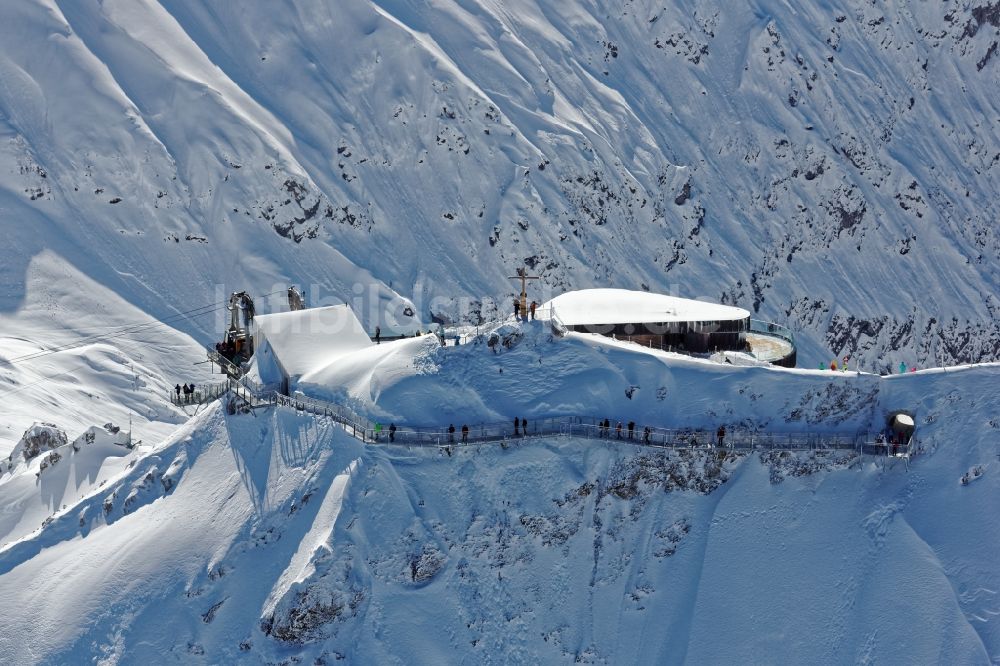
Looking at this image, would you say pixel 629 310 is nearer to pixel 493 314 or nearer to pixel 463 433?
pixel 463 433

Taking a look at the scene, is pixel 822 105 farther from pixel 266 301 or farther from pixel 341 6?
pixel 266 301

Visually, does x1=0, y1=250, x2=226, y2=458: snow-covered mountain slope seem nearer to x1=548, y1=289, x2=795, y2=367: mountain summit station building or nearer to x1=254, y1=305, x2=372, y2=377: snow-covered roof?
x1=254, y1=305, x2=372, y2=377: snow-covered roof

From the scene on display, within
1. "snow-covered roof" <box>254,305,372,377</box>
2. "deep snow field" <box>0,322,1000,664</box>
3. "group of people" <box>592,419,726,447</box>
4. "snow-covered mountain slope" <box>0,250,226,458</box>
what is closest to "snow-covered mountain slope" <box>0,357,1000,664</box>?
"deep snow field" <box>0,322,1000,664</box>

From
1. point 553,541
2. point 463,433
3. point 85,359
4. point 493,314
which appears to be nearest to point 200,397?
point 463,433

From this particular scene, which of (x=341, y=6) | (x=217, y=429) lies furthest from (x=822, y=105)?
(x=217, y=429)

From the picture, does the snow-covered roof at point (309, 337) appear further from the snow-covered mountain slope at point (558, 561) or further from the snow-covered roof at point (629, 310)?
the snow-covered roof at point (629, 310)

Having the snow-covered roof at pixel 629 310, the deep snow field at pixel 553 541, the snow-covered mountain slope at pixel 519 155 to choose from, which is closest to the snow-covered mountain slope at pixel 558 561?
the deep snow field at pixel 553 541
